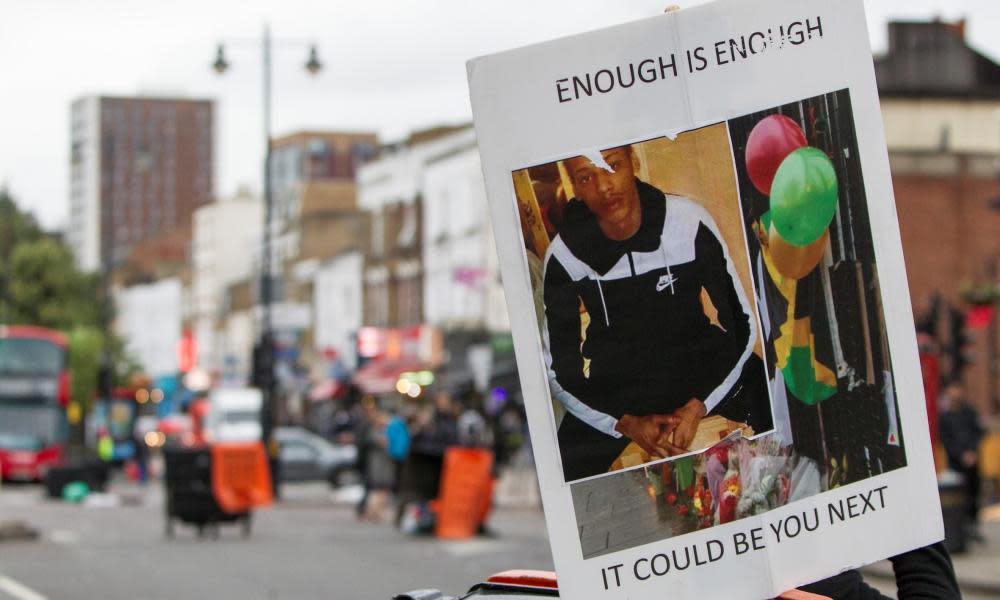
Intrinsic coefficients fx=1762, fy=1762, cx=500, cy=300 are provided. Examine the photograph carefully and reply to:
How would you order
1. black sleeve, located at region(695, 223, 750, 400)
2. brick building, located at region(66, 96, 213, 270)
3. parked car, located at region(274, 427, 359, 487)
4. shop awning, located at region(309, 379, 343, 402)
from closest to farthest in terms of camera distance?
black sleeve, located at region(695, 223, 750, 400), parked car, located at region(274, 427, 359, 487), shop awning, located at region(309, 379, 343, 402), brick building, located at region(66, 96, 213, 270)

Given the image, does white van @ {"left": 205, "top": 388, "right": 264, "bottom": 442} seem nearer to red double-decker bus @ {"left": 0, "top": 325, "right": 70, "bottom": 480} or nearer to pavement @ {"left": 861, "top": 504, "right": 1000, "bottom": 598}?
red double-decker bus @ {"left": 0, "top": 325, "right": 70, "bottom": 480}

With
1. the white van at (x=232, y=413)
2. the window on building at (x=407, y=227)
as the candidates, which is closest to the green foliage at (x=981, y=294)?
the white van at (x=232, y=413)

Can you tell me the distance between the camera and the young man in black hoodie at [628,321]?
124 inches

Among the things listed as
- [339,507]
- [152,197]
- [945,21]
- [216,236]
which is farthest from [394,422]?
[152,197]

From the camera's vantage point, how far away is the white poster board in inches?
123

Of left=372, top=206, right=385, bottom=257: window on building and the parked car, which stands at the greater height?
left=372, top=206, right=385, bottom=257: window on building

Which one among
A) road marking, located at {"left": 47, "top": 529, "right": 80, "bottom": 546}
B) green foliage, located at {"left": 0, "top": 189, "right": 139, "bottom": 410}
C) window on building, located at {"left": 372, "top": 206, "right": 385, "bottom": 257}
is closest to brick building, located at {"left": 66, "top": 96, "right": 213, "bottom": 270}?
green foliage, located at {"left": 0, "top": 189, "right": 139, "bottom": 410}

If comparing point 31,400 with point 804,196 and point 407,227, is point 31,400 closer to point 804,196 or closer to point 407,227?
point 407,227

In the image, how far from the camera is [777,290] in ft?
11.0

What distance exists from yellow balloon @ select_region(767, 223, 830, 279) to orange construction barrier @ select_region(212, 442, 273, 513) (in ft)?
69.2

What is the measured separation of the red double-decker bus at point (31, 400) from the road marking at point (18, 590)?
31.1 metres

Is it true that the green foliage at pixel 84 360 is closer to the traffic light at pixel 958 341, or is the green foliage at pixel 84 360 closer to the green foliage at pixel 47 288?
the green foliage at pixel 47 288

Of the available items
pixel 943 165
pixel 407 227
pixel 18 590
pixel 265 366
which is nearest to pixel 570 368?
pixel 18 590

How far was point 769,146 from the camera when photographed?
3.38 metres
